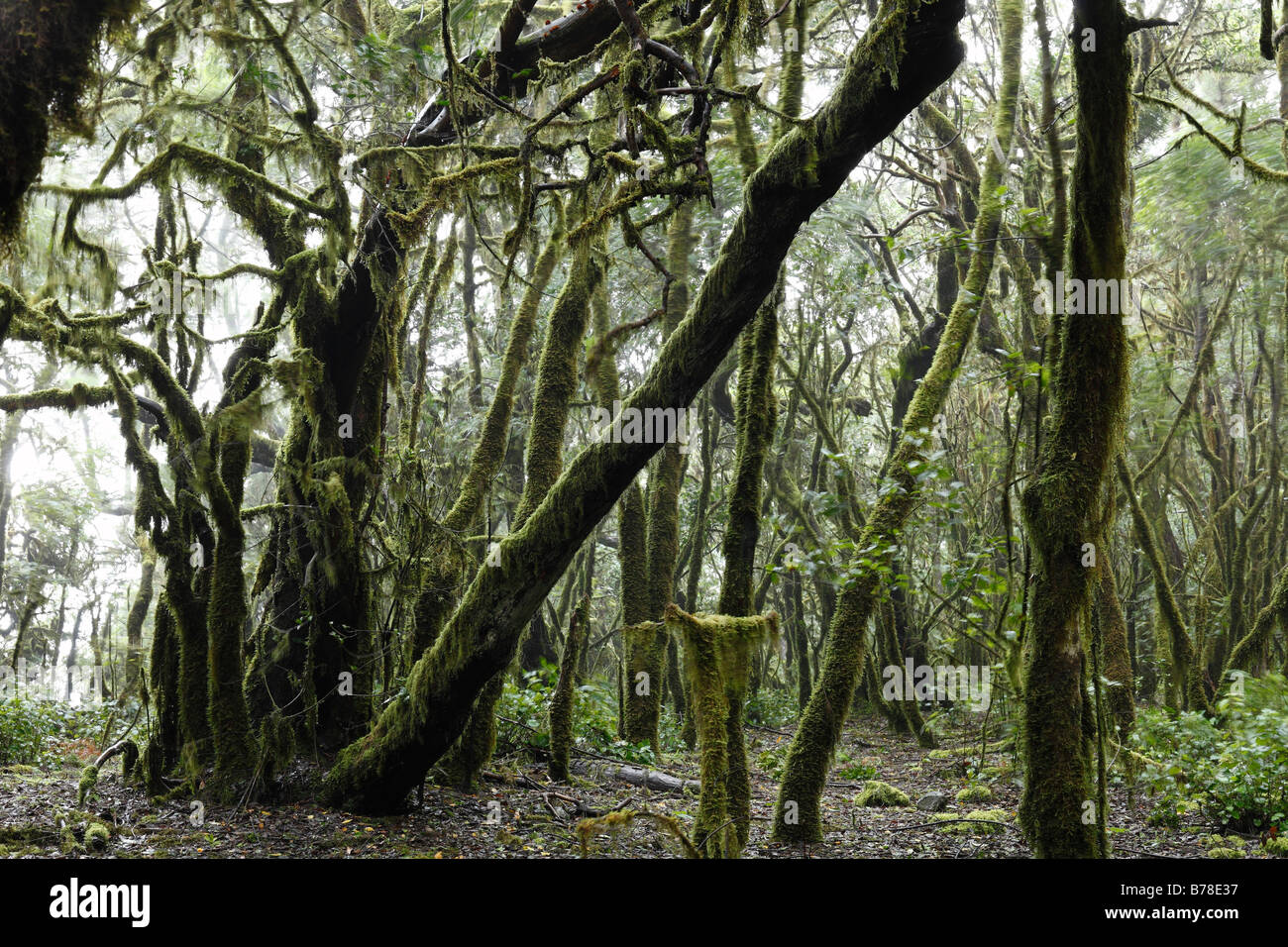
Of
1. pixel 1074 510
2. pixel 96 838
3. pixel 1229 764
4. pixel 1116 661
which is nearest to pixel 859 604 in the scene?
pixel 1074 510

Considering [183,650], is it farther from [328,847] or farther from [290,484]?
[328,847]

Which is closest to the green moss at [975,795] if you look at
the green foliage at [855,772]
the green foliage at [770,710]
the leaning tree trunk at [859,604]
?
the green foliage at [855,772]

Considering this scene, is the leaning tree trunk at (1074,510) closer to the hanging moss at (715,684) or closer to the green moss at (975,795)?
the hanging moss at (715,684)

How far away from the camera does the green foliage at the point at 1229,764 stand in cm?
681

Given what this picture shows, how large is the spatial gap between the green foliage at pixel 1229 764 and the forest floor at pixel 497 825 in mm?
272

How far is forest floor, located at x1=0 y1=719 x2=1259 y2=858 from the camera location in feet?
19.4

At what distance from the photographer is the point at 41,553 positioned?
80.5 ft

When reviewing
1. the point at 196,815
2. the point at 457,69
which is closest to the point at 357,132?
the point at 457,69

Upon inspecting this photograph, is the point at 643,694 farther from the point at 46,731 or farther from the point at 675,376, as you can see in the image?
the point at 46,731

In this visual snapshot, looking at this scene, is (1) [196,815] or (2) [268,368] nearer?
(1) [196,815]

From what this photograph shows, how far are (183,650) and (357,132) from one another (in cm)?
585

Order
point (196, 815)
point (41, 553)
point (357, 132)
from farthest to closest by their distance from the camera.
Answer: point (41, 553) < point (357, 132) < point (196, 815)
